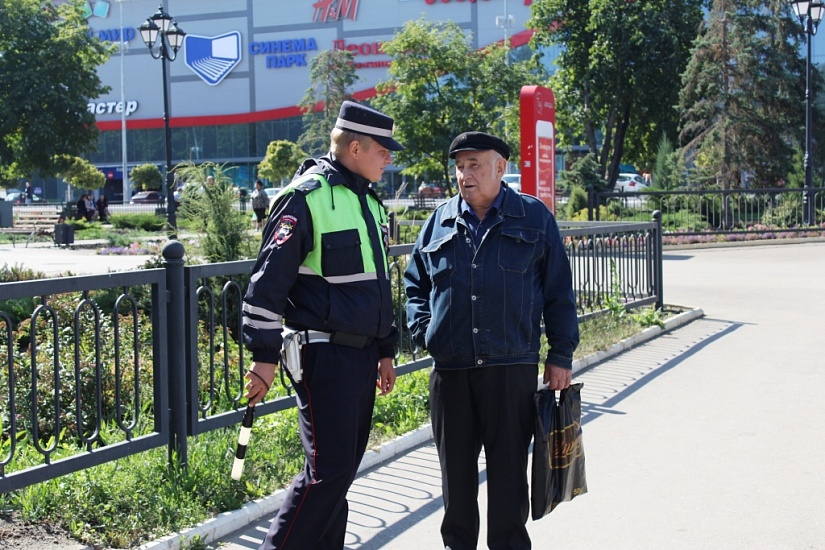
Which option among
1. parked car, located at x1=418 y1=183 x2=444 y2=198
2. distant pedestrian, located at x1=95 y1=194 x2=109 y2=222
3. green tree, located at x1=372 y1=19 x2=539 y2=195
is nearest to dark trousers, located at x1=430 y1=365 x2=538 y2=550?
green tree, located at x1=372 y1=19 x2=539 y2=195

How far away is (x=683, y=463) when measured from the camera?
598cm

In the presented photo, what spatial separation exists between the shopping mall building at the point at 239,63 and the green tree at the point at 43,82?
34.6 metres

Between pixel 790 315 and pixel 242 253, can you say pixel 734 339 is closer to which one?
pixel 790 315

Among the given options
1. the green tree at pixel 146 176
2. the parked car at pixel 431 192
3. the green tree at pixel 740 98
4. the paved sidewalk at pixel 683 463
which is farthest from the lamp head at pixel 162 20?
the green tree at pixel 146 176

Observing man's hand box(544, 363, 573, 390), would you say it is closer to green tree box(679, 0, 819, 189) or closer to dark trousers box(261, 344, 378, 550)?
dark trousers box(261, 344, 378, 550)

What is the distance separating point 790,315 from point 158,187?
6355cm

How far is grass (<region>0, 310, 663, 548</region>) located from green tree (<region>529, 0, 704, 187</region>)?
94.2 feet

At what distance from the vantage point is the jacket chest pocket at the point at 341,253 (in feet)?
12.0

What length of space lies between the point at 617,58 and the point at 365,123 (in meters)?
30.8

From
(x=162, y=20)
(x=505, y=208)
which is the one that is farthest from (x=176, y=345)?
(x=162, y=20)

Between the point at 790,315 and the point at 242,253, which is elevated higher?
the point at 242,253

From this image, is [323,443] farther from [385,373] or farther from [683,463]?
[683,463]

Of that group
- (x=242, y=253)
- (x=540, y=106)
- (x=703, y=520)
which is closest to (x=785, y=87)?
(x=540, y=106)

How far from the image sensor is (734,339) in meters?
10.6
